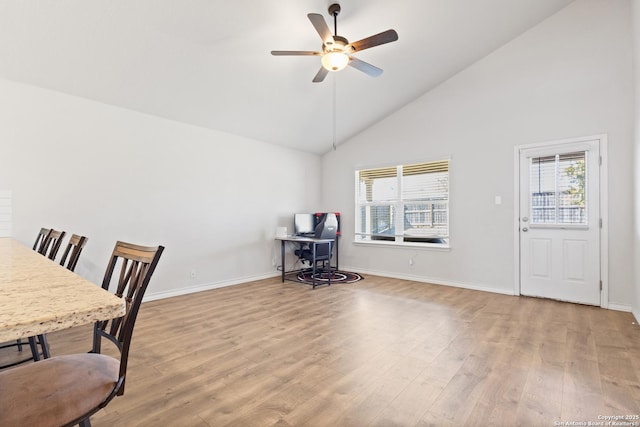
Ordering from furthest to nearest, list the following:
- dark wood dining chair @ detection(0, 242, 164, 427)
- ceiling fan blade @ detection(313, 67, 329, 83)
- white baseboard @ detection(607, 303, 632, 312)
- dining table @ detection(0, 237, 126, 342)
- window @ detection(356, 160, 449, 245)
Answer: window @ detection(356, 160, 449, 245), white baseboard @ detection(607, 303, 632, 312), ceiling fan blade @ detection(313, 67, 329, 83), dark wood dining chair @ detection(0, 242, 164, 427), dining table @ detection(0, 237, 126, 342)

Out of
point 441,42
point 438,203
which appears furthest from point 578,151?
point 441,42

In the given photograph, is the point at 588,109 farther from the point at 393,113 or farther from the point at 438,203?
the point at 393,113

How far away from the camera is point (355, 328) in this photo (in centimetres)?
301

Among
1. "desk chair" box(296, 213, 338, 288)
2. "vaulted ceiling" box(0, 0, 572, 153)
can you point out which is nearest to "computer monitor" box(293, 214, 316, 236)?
"desk chair" box(296, 213, 338, 288)

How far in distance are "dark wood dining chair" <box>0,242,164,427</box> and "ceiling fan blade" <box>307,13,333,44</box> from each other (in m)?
2.19

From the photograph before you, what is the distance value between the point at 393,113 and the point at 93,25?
4214mm

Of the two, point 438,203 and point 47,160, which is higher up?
point 47,160

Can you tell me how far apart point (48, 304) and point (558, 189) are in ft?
16.0

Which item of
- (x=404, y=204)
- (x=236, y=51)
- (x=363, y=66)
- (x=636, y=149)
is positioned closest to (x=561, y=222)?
(x=636, y=149)

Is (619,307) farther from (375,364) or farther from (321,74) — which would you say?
(321,74)

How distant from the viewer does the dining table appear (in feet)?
2.09

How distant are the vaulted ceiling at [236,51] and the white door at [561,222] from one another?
5.91 feet

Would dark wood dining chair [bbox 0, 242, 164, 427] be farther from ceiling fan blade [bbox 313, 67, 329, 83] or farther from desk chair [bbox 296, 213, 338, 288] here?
desk chair [bbox 296, 213, 338, 288]

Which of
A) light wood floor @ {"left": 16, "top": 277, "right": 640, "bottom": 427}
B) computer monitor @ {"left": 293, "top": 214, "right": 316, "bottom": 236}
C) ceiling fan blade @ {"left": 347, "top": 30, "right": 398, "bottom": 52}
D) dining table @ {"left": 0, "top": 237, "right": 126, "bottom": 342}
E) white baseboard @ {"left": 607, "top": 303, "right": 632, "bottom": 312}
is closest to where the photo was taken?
dining table @ {"left": 0, "top": 237, "right": 126, "bottom": 342}
